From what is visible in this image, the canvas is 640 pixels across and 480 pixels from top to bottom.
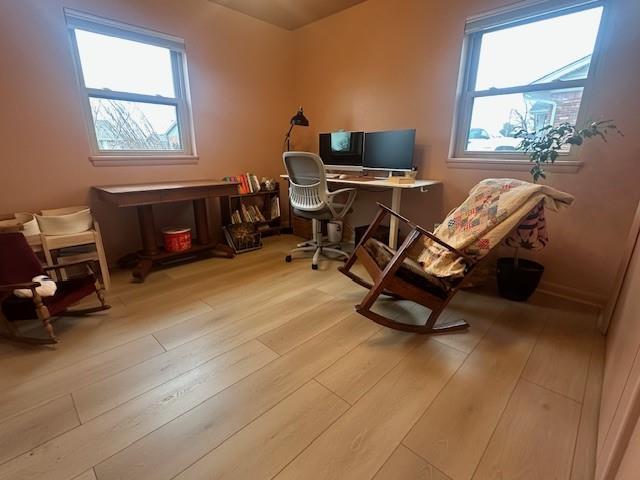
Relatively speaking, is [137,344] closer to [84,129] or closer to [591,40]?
[84,129]

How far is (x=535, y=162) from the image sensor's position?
2.20 meters

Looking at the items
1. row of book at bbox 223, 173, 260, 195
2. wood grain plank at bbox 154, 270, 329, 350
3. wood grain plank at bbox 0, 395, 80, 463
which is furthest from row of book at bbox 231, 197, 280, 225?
wood grain plank at bbox 0, 395, 80, 463

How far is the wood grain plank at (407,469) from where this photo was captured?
3.30ft

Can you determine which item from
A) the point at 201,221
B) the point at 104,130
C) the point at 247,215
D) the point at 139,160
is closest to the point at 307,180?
the point at 247,215

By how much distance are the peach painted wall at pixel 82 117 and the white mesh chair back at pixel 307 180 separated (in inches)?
45.8

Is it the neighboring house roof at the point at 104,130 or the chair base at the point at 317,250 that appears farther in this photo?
the chair base at the point at 317,250

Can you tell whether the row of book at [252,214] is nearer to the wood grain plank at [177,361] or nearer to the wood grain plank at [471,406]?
the wood grain plank at [177,361]

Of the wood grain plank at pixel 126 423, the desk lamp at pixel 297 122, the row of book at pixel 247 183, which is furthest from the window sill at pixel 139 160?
the wood grain plank at pixel 126 423

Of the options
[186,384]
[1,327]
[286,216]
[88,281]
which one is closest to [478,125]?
[286,216]

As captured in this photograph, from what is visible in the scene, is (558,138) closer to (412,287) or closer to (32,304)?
(412,287)

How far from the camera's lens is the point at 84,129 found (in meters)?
2.52

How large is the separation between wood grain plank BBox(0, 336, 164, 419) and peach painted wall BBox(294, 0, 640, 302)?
254cm

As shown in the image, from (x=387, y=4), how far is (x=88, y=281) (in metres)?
3.40

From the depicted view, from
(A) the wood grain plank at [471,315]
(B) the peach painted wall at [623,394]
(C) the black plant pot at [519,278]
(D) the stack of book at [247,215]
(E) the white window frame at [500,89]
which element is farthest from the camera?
(D) the stack of book at [247,215]
